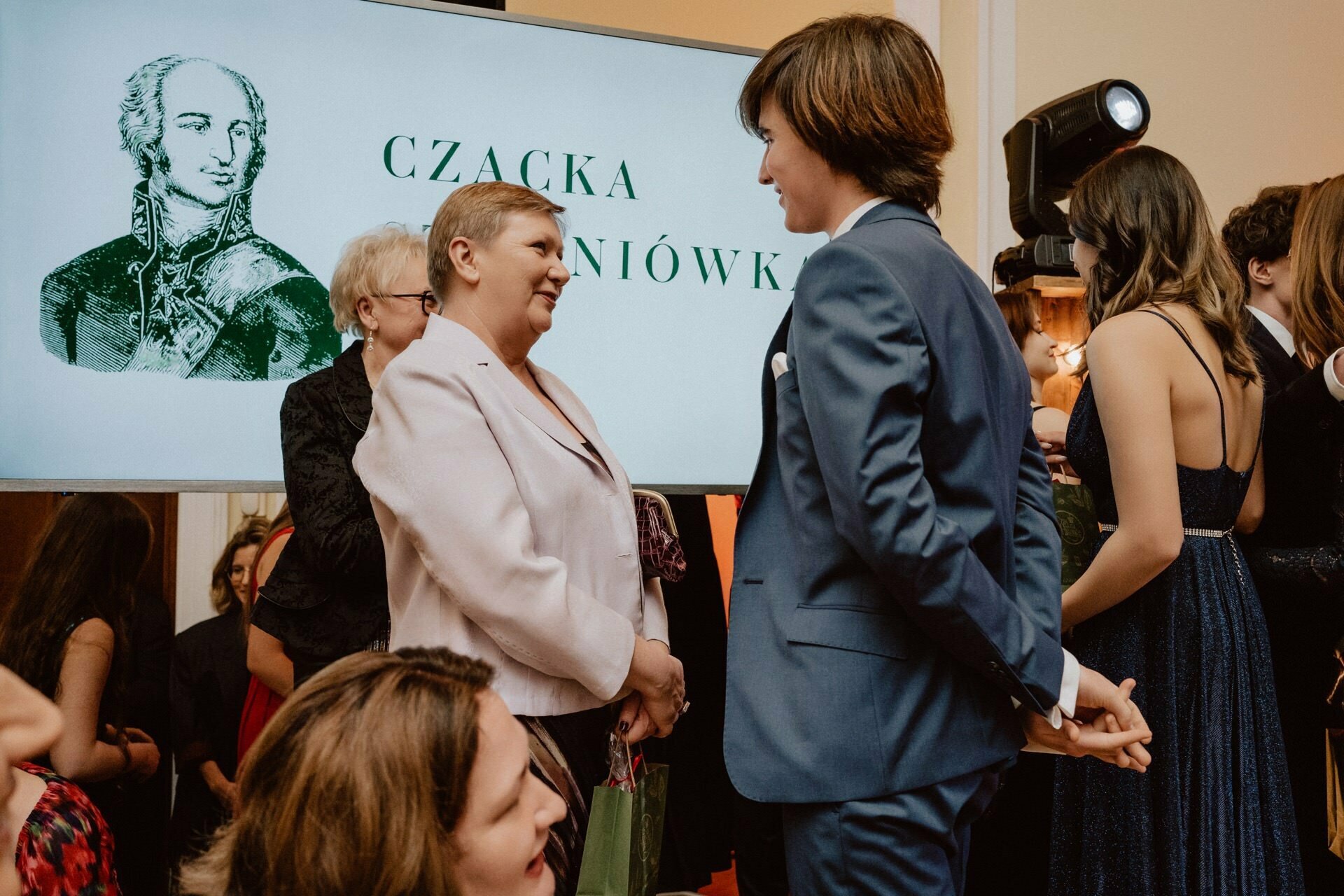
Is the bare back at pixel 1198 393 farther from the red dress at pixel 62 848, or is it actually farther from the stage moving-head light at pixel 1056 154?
the red dress at pixel 62 848

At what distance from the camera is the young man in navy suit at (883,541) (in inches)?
46.4

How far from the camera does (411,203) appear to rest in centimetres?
248

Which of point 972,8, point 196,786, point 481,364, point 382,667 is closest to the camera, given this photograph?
point 382,667

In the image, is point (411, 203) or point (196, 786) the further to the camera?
point (196, 786)

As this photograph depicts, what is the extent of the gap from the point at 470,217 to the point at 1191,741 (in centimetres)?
144

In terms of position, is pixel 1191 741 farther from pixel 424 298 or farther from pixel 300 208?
pixel 300 208

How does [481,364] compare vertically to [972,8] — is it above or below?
below

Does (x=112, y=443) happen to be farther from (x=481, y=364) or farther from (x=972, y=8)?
(x=972, y=8)

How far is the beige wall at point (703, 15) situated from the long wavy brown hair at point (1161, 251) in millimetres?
2449

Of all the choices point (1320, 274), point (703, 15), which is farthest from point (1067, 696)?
point (703, 15)

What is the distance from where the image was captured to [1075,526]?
1.96 m

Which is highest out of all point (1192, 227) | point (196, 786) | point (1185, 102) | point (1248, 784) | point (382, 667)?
point (1185, 102)

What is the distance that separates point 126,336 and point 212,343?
0.54ft

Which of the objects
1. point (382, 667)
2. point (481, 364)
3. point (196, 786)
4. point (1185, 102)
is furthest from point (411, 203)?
point (1185, 102)
